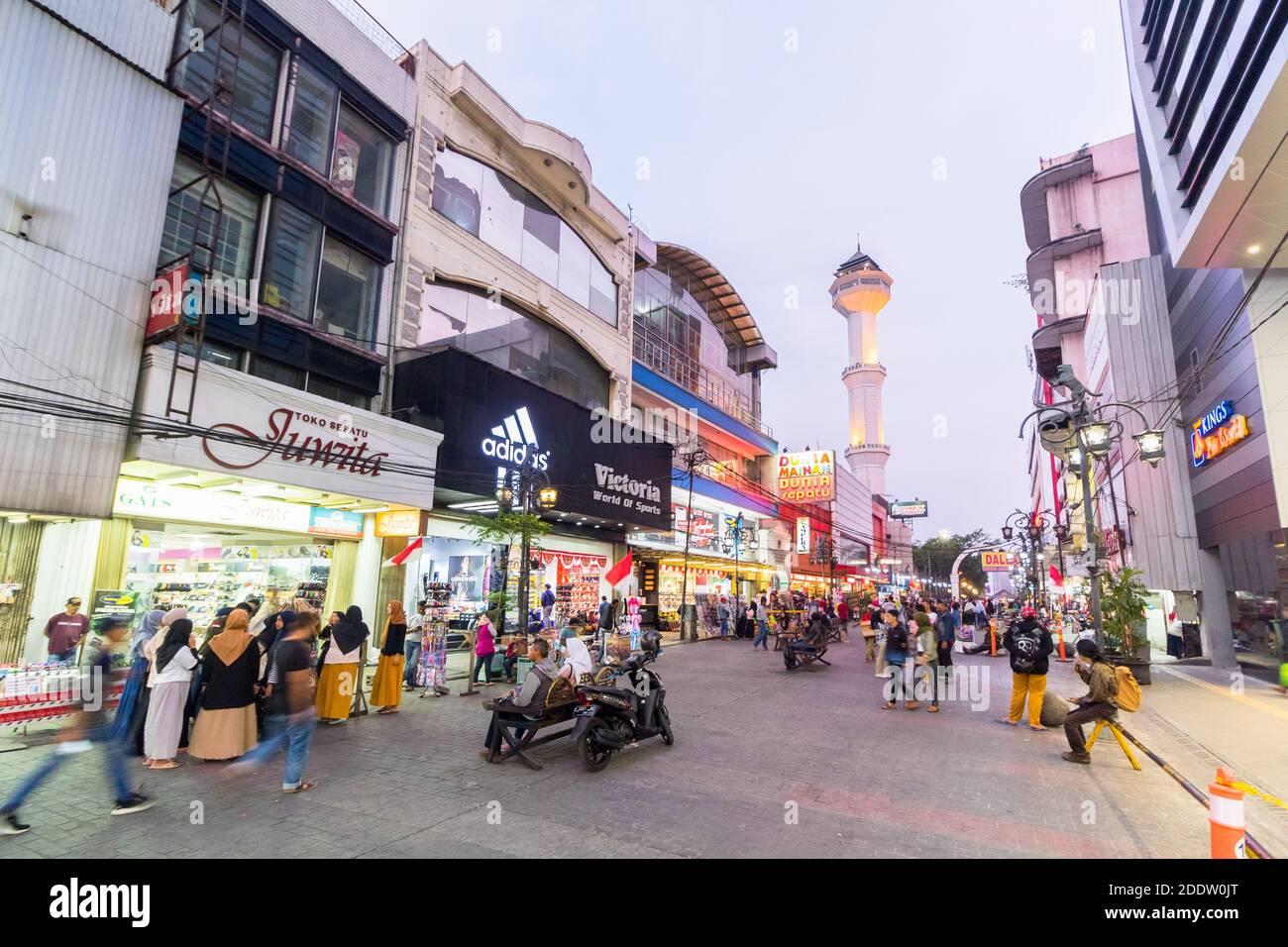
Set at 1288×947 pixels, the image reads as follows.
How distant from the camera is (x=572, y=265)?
82.2 feet

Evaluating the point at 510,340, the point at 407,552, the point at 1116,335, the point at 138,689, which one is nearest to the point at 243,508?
the point at 407,552

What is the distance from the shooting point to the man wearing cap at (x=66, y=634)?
30.6ft

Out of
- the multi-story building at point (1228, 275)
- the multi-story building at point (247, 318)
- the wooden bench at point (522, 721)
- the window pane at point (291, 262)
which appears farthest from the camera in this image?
the window pane at point (291, 262)

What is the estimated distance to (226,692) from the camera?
746 cm

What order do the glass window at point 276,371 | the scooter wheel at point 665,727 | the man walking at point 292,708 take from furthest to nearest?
the glass window at point 276,371 → the scooter wheel at point 665,727 → the man walking at point 292,708

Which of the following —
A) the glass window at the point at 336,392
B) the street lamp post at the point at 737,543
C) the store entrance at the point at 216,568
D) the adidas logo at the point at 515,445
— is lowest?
the store entrance at the point at 216,568

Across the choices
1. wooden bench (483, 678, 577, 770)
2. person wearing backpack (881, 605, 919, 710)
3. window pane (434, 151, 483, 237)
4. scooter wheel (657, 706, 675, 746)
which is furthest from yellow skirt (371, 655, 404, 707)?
window pane (434, 151, 483, 237)

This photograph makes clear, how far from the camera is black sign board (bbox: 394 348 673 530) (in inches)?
647

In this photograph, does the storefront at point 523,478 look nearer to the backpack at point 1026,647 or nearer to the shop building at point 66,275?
the shop building at point 66,275

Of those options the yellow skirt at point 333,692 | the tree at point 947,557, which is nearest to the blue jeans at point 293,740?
the yellow skirt at point 333,692

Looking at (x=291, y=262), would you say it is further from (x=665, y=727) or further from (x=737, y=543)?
(x=737, y=543)

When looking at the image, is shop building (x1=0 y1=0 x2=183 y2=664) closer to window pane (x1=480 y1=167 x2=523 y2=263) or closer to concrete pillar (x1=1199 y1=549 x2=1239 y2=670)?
window pane (x1=480 y1=167 x2=523 y2=263)

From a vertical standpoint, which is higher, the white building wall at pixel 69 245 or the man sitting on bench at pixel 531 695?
the white building wall at pixel 69 245

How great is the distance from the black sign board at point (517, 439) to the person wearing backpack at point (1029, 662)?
12041mm
